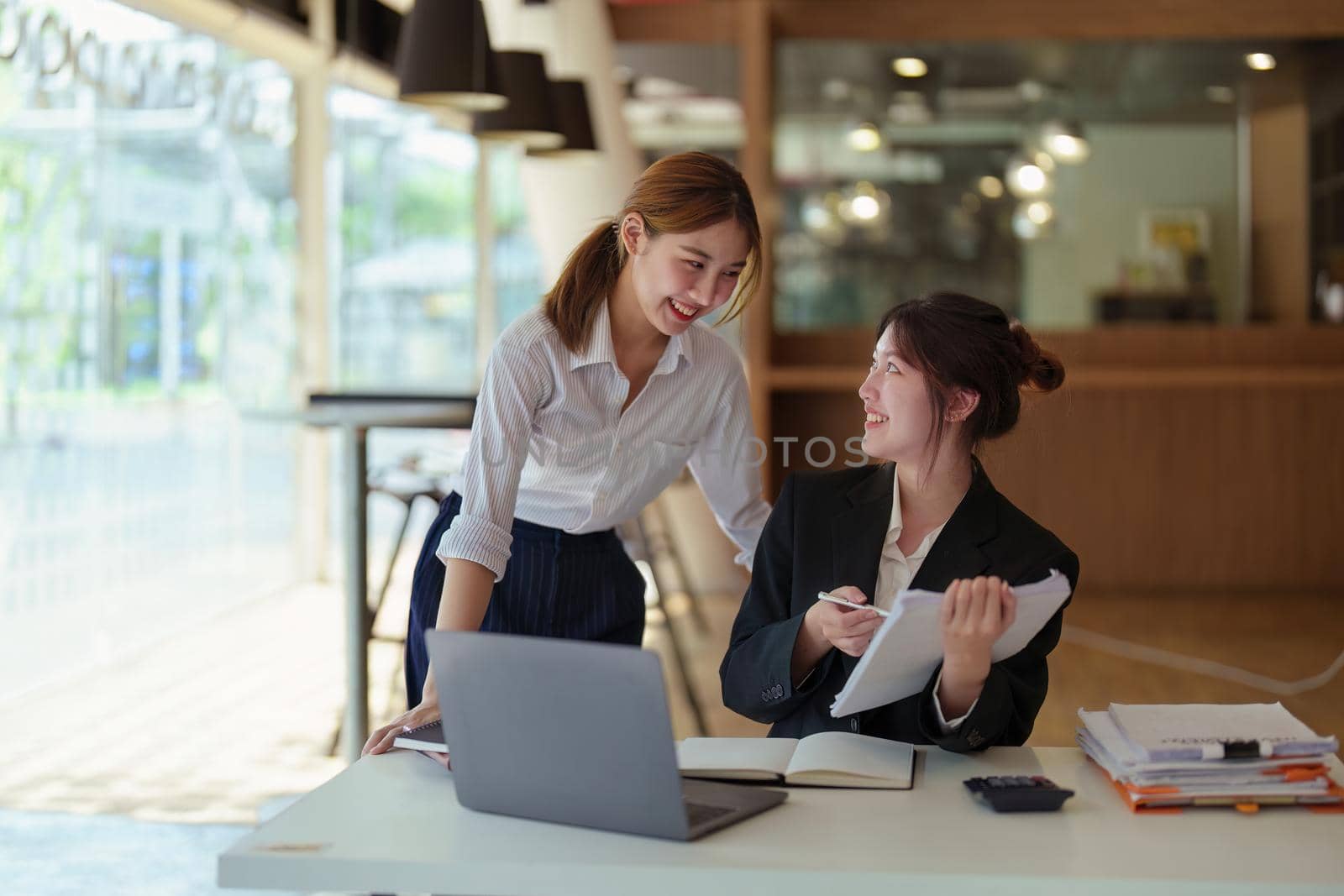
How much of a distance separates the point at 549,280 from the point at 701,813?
16.2ft

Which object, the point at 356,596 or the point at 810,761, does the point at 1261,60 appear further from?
the point at 810,761

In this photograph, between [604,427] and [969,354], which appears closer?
[969,354]

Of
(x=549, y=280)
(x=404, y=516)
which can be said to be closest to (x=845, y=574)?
(x=404, y=516)

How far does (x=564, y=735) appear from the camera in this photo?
1186 millimetres

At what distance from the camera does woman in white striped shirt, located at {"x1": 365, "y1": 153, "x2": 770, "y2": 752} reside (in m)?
1.83

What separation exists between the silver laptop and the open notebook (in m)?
0.12

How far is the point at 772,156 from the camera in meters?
5.34

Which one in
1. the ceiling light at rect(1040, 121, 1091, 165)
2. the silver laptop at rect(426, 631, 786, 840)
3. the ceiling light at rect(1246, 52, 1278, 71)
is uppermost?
the ceiling light at rect(1246, 52, 1278, 71)

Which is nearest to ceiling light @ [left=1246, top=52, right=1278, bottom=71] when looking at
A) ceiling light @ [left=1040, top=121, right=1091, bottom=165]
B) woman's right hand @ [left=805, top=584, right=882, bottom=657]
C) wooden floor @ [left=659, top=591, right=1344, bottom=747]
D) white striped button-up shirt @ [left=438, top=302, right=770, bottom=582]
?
ceiling light @ [left=1040, top=121, right=1091, bottom=165]

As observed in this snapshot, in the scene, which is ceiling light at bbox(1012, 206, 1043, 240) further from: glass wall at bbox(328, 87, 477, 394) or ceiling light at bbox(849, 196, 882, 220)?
glass wall at bbox(328, 87, 477, 394)

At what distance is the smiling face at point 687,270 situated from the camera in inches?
71.5

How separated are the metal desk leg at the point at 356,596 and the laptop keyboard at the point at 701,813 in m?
2.10

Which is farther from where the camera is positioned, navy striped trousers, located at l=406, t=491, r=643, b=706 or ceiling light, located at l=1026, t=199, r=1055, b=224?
ceiling light, located at l=1026, t=199, r=1055, b=224

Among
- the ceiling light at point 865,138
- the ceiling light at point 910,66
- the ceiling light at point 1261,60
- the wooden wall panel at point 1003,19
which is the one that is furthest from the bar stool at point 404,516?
the ceiling light at point 1261,60
